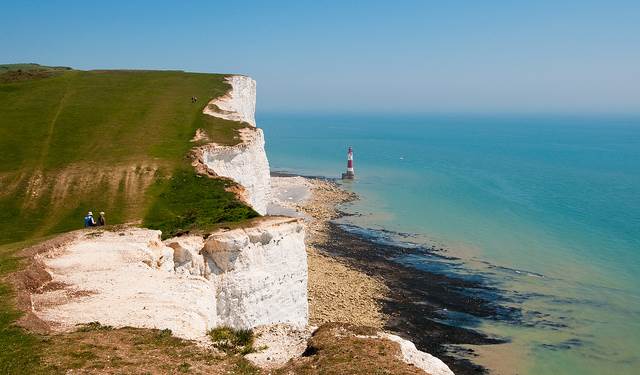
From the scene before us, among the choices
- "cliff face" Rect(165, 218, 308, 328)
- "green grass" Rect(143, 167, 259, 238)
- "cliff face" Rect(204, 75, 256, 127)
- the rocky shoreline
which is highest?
"cliff face" Rect(204, 75, 256, 127)

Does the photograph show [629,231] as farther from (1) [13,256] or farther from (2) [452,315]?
(1) [13,256]

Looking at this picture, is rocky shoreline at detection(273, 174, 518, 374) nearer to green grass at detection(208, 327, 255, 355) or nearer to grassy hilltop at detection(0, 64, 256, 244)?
grassy hilltop at detection(0, 64, 256, 244)

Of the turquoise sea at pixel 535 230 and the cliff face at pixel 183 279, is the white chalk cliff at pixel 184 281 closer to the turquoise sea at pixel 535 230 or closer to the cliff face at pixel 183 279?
the cliff face at pixel 183 279

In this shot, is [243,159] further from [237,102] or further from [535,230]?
[535,230]

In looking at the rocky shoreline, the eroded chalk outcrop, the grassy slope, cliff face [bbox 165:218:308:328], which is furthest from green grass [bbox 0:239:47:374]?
the rocky shoreline

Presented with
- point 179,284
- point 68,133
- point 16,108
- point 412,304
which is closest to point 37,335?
point 179,284

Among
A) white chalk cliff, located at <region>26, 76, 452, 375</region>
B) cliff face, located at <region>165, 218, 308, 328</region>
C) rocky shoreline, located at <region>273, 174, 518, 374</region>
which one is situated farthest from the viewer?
rocky shoreline, located at <region>273, 174, 518, 374</region>

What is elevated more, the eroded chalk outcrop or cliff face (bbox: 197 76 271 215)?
cliff face (bbox: 197 76 271 215)

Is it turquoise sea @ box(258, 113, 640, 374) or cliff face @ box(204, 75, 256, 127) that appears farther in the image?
cliff face @ box(204, 75, 256, 127)

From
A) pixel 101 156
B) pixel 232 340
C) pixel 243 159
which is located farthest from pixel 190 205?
pixel 232 340
